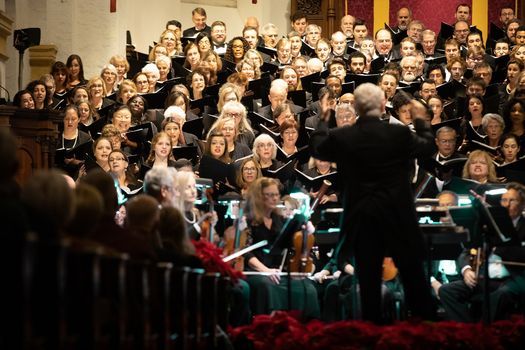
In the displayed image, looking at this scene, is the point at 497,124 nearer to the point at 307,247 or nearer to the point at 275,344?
the point at 307,247

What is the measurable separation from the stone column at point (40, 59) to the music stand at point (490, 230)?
7.93 metres

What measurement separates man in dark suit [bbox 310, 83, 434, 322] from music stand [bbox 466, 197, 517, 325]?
2.12 ft

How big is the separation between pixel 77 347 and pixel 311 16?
14489 mm

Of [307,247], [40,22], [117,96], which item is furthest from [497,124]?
[40,22]

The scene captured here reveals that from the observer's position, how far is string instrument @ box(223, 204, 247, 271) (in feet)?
24.9

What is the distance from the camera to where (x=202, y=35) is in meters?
13.5

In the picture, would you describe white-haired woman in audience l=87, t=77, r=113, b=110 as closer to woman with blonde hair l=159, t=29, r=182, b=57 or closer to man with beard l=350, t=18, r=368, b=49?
woman with blonde hair l=159, t=29, r=182, b=57

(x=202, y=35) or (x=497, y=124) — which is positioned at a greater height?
(x=202, y=35)

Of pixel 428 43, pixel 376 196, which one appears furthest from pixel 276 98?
pixel 376 196

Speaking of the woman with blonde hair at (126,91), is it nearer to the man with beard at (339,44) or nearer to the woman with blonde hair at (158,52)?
the woman with blonde hair at (158,52)

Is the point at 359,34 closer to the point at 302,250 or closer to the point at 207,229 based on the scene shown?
the point at 302,250

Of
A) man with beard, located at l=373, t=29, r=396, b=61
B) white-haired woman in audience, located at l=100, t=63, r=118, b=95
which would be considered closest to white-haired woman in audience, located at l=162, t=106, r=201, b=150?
white-haired woman in audience, located at l=100, t=63, r=118, b=95

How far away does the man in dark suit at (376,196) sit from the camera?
5.94 m

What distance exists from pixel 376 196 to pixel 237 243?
1823 mm
